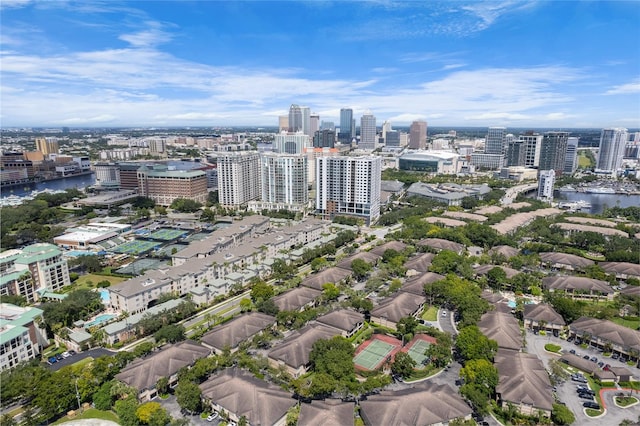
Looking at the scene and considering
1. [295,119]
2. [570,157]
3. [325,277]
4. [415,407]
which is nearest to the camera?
[415,407]

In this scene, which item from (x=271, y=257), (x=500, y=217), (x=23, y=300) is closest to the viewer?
(x=23, y=300)

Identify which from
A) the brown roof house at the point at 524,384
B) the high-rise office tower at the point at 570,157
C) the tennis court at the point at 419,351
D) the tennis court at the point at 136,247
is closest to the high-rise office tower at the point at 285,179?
the tennis court at the point at 136,247

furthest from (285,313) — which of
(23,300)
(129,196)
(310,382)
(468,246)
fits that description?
(129,196)

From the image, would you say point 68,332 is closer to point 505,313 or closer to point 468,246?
point 505,313

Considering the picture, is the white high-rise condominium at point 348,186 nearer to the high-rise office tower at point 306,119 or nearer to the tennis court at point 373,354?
the tennis court at point 373,354

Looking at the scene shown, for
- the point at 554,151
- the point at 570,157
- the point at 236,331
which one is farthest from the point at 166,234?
the point at 570,157

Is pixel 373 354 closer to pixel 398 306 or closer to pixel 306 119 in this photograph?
pixel 398 306
